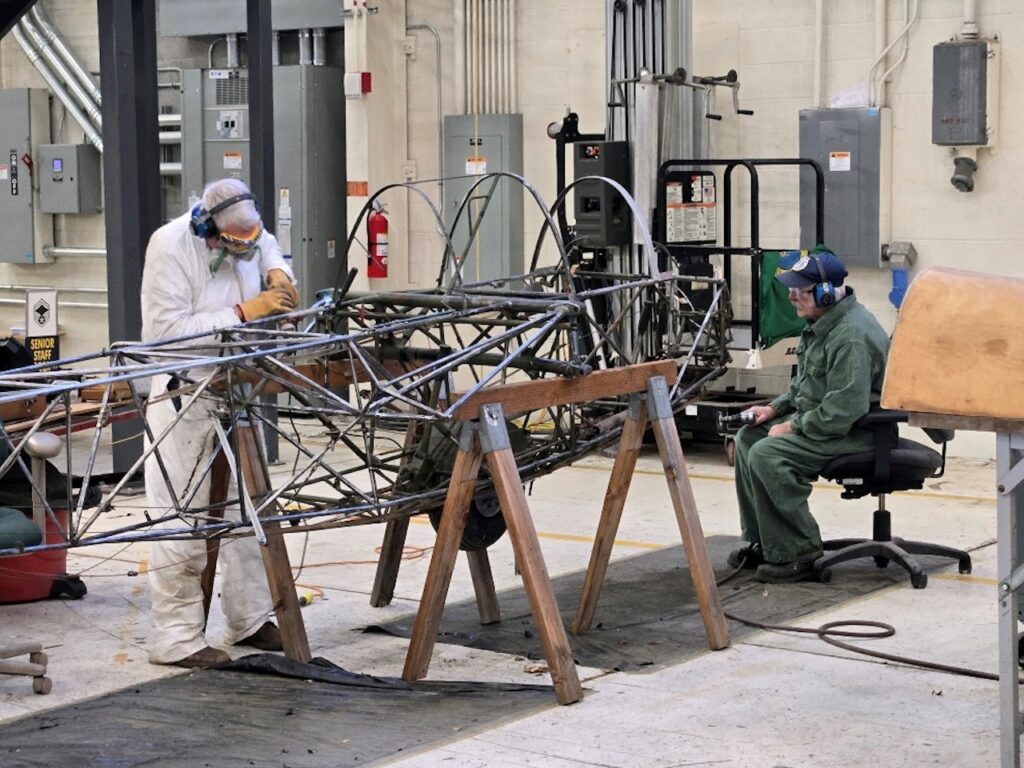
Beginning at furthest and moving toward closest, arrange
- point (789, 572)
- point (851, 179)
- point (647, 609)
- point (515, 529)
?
point (851, 179) → point (789, 572) → point (647, 609) → point (515, 529)

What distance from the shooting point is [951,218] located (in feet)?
35.8

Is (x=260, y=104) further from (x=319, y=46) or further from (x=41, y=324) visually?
(x=319, y=46)

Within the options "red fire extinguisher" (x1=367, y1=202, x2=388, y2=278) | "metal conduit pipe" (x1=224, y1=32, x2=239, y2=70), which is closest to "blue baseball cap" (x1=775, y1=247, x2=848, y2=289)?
"red fire extinguisher" (x1=367, y1=202, x2=388, y2=278)

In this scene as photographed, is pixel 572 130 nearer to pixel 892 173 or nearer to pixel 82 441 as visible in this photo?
pixel 892 173

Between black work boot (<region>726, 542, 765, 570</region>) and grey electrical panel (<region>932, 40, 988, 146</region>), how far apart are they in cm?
386

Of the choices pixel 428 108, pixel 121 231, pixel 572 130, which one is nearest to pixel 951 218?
pixel 572 130

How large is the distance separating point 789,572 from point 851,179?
4.24 meters

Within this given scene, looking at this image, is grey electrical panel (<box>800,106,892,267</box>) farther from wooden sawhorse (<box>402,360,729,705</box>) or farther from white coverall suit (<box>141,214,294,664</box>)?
white coverall suit (<box>141,214,294,664</box>)

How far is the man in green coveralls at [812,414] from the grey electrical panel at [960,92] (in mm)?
3372

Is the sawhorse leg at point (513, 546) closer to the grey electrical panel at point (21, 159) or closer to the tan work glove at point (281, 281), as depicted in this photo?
the tan work glove at point (281, 281)

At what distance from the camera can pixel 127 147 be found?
32.3ft

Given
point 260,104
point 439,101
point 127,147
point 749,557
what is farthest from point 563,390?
point 439,101

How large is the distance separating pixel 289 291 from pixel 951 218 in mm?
5648

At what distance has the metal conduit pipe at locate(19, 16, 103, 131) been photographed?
47.9ft
